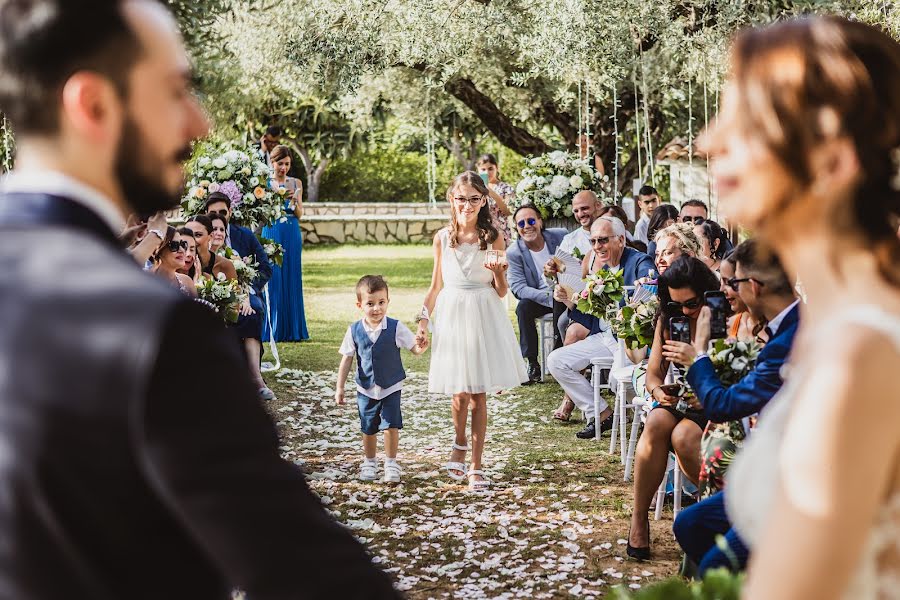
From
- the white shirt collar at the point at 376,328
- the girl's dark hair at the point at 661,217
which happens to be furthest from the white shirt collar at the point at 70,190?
the girl's dark hair at the point at 661,217

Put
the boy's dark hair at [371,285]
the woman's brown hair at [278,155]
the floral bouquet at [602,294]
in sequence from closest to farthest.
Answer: the boy's dark hair at [371,285]
the floral bouquet at [602,294]
the woman's brown hair at [278,155]

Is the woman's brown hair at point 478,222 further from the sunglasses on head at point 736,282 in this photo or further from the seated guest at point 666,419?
the sunglasses on head at point 736,282

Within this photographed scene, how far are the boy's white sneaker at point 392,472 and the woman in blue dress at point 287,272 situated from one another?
206 inches

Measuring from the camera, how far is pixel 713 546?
385 centimetres

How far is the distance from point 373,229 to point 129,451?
28.9m

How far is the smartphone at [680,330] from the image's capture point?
17.6 ft

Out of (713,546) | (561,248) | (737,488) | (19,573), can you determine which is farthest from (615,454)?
(19,573)

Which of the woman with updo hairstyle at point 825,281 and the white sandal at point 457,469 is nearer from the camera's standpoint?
the woman with updo hairstyle at point 825,281

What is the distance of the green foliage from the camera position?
1.64 metres

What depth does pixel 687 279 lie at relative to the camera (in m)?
5.53

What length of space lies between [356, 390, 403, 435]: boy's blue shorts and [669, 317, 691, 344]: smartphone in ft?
7.40

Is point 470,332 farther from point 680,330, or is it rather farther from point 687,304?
point 680,330

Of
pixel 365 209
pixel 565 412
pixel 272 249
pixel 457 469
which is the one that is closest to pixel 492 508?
pixel 457 469

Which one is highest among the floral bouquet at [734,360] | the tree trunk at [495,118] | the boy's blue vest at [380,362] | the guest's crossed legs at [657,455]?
the tree trunk at [495,118]
